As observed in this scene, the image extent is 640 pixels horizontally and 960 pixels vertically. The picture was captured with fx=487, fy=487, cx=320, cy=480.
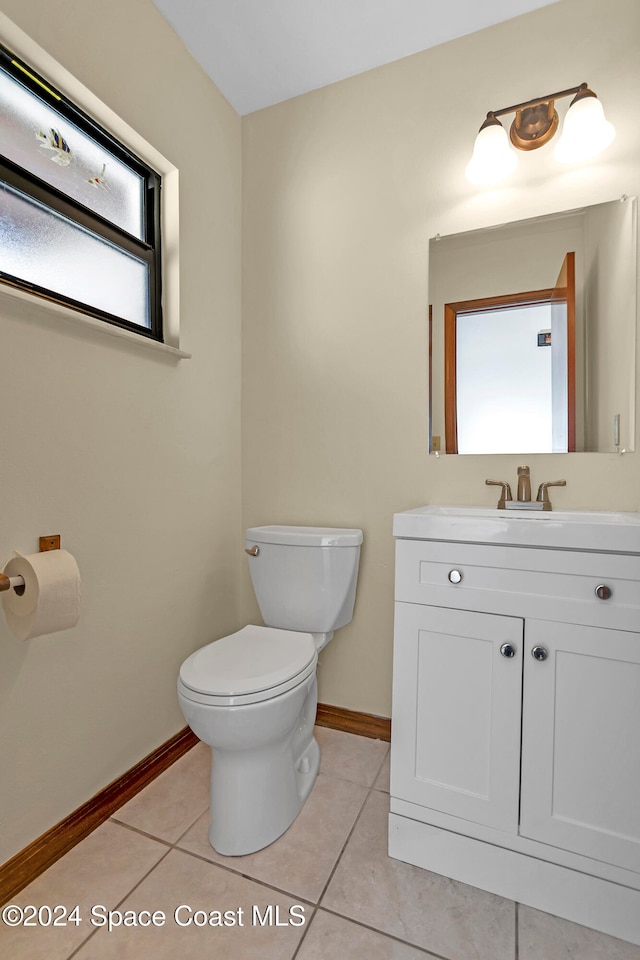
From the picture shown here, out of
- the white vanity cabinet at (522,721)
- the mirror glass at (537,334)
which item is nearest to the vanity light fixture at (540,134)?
the mirror glass at (537,334)

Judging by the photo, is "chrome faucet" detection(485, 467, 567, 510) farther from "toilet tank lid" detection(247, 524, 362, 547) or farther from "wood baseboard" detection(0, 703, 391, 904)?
"wood baseboard" detection(0, 703, 391, 904)

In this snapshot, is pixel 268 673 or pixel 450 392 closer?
pixel 268 673

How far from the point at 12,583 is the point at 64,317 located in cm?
68

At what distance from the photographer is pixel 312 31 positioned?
1.67 meters

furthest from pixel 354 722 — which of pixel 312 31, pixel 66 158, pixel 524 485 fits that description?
pixel 312 31

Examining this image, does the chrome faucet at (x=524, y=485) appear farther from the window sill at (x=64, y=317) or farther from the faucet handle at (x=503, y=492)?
the window sill at (x=64, y=317)

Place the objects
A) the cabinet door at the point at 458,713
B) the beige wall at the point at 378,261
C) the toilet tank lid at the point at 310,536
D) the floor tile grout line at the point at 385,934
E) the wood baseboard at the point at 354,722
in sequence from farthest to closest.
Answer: the wood baseboard at the point at 354,722
the toilet tank lid at the point at 310,536
the beige wall at the point at 378,261
the cabinet door at the point at 458,713
the floor tile grout line at the point at 385,934

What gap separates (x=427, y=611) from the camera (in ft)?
4.02

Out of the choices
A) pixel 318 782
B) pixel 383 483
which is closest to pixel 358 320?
pixel 383 483

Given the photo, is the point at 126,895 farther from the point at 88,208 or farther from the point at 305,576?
the point at 88,208

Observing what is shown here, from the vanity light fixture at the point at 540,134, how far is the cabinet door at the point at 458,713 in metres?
1.40

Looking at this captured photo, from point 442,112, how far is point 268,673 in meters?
1.91

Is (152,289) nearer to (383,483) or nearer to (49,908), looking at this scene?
(383,483)

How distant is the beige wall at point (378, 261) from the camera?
1.52m
